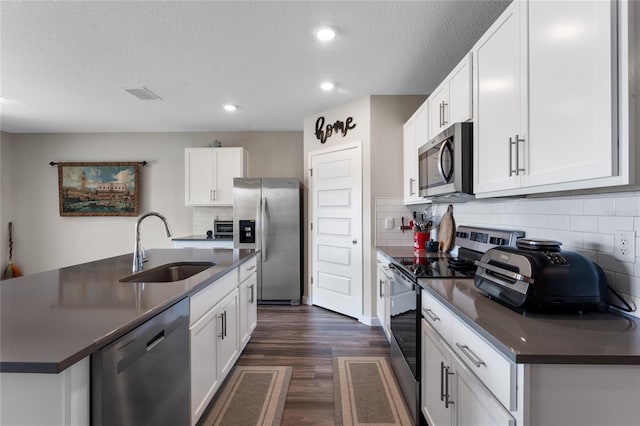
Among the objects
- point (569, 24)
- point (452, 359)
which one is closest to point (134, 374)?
point (452, 359)

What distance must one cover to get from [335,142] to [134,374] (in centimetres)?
320

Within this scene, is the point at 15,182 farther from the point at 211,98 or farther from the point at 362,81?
the point at 362,81

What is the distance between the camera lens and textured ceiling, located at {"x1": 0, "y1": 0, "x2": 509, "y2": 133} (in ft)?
6.69

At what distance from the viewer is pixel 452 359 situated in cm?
131

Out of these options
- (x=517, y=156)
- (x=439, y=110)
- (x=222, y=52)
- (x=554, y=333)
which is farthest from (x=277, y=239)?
(x=554, y=333)

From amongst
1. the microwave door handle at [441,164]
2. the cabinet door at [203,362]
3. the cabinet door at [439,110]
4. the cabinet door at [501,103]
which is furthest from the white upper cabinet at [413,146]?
the cabinet door at [203,362]

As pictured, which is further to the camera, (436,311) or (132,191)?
(132,191)

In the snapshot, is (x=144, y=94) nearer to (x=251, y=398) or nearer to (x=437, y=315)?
(x=251, y=398)

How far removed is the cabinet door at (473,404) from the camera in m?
0.97

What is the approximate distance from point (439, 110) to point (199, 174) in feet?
11.6

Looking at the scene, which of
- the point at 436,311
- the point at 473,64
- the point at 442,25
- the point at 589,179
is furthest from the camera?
the point at 442,25

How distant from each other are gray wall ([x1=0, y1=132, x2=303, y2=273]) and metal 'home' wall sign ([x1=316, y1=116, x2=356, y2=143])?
1112 mm

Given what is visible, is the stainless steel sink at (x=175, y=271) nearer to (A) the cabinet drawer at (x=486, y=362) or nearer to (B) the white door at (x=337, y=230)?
Answer: (A) the cabinet drawer at (x=486, y=362)

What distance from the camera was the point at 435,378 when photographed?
1502 mm
